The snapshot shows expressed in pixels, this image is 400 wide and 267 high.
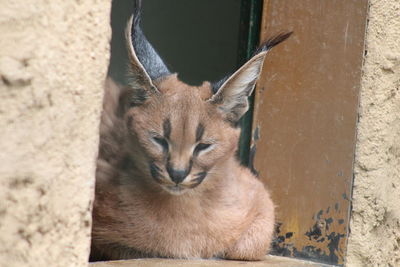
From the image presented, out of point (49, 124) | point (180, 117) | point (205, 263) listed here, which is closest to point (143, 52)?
point (180, 117)

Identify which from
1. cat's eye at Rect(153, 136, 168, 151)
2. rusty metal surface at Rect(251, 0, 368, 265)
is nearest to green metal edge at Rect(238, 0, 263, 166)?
rusty metal surface at Rect(251, 0, 368, 265)

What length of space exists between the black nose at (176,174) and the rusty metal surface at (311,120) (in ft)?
2.75

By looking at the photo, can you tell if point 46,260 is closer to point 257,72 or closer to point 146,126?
point 146,126

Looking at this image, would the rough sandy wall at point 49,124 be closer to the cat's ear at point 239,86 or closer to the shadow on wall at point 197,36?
the cat's ear at point 239,86

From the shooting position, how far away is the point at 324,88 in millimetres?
3621

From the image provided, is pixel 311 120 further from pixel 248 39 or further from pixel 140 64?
pixel 140 64

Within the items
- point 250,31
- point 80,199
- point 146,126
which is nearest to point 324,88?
point 250,31

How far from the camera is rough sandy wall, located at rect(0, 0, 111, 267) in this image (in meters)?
1.81

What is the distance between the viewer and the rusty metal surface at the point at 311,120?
11.6ft

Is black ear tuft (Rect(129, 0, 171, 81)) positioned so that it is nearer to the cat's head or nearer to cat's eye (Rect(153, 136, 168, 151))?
the cat's head

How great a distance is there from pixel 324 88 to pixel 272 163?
0.46 meters

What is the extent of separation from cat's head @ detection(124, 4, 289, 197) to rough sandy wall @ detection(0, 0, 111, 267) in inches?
38.8

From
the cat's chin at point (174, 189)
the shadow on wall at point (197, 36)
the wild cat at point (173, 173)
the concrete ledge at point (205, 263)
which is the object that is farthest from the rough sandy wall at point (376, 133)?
the shadow on wall at point (197, 36)

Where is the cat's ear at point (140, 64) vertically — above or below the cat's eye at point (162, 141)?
above
